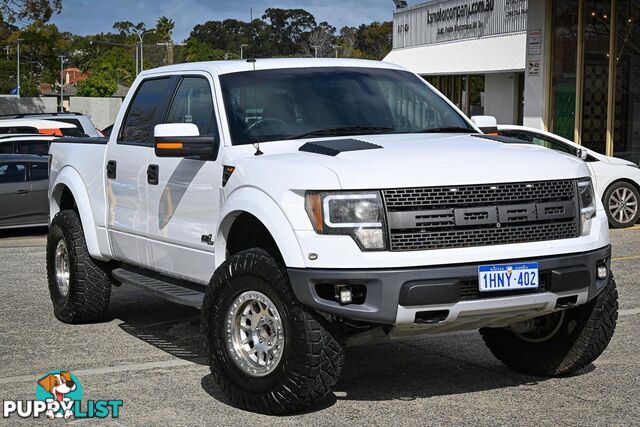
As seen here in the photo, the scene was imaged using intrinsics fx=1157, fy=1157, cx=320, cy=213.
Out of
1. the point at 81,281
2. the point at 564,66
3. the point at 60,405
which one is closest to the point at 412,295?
the point at 60,405

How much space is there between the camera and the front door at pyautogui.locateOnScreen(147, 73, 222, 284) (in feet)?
23.5

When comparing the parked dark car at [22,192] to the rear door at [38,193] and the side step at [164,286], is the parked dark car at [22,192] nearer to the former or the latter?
the rear door at [38,193]

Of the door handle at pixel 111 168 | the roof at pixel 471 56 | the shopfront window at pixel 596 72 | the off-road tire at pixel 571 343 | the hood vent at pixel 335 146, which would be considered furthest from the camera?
the roof at pixel 471 56

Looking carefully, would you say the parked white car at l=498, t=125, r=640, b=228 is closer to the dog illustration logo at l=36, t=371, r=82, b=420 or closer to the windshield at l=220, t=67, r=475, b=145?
the windshield at l=220, t=67, r=475, b=145

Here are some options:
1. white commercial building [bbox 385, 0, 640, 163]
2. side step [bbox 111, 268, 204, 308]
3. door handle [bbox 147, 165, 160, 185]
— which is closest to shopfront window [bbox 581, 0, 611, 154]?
white commercial building [bbox 385, 0, 640, 163]

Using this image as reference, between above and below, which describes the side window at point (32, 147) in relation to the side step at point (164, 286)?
above

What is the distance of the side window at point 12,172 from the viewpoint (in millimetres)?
17672

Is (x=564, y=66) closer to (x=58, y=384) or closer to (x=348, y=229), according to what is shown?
(x=58, y=384)

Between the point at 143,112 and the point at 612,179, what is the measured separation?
31.7 ft

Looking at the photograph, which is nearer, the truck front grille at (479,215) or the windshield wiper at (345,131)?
the truck front grille at (479,215)

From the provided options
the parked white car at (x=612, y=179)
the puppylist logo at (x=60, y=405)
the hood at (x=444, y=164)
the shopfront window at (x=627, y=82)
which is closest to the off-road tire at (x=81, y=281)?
the puppylist logo at (x=60, y=405)

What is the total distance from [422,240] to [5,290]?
254 inches

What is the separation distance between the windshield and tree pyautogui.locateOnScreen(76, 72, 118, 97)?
107m

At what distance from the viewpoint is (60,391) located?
696 centimetres
